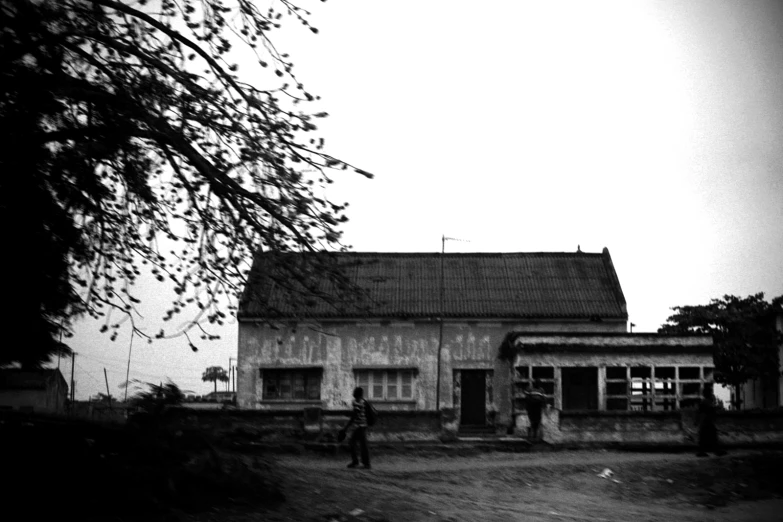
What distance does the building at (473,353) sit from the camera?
29.6 meters

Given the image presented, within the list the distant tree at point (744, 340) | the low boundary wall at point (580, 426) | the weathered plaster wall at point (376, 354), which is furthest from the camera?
the distant tree at point (744, 340)

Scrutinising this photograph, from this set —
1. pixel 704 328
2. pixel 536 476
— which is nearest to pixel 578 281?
pixel 704 328

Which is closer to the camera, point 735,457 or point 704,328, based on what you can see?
point 735,457

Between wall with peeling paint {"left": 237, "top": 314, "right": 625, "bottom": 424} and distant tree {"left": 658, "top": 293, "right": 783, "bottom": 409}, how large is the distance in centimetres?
1439

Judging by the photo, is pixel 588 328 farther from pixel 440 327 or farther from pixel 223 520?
pixel 223 520

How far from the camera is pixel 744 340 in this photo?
44.8 meters

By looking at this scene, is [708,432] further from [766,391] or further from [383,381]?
[766,391]

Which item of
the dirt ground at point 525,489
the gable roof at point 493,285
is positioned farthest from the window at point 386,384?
the dirt ground at point 525,489

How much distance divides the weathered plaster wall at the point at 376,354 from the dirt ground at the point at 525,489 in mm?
12037

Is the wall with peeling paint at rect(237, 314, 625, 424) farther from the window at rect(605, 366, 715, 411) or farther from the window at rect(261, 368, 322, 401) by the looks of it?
the window at rect(605, 366, 715, 411)

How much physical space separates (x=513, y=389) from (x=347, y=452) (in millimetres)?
11991

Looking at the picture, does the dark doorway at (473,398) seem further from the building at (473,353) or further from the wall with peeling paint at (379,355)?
the wall with peeling paint at (379,355)

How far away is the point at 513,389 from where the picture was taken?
3103 centimetres

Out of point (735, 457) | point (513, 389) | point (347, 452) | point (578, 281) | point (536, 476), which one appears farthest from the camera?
point (578, 281)
